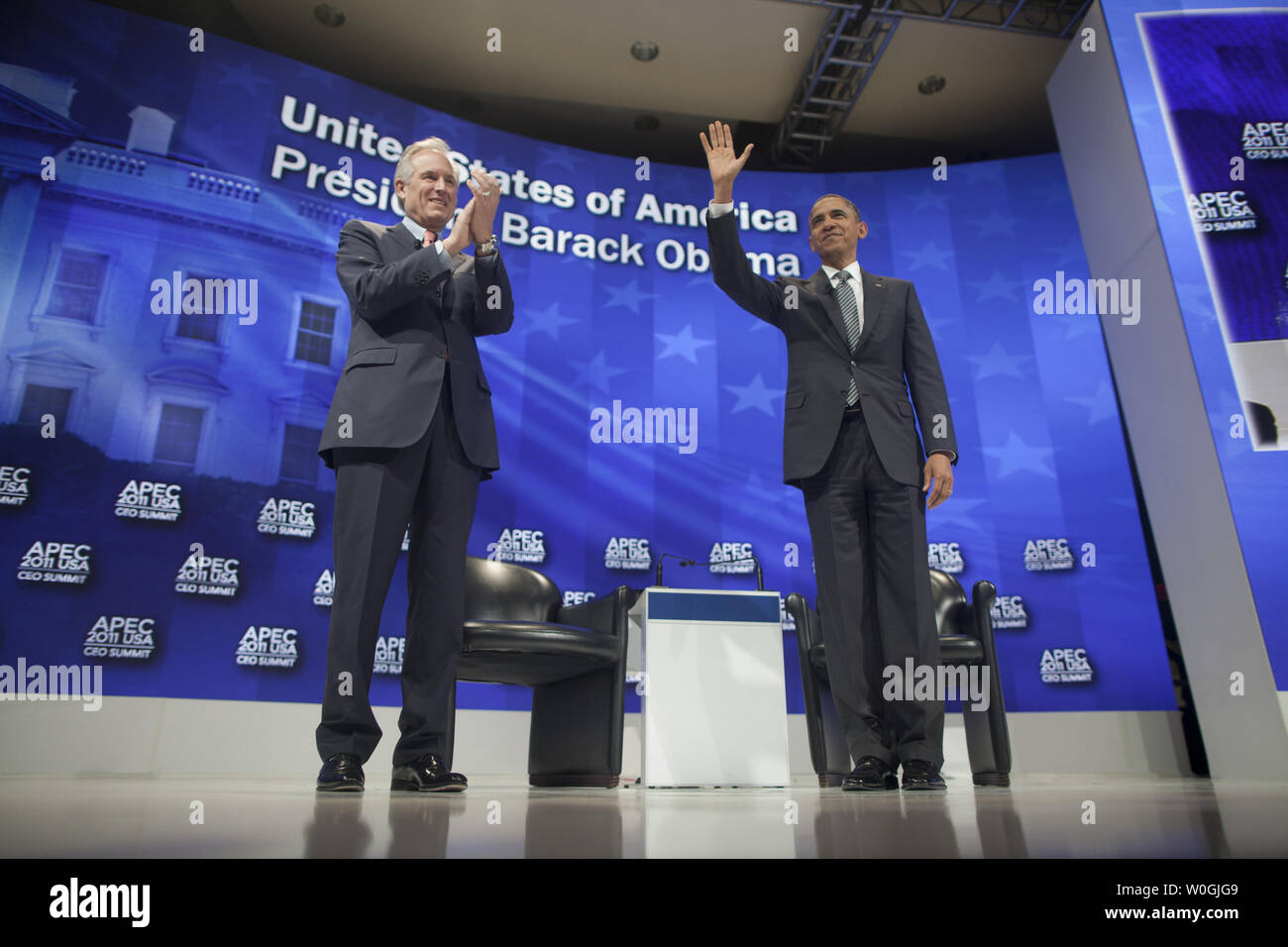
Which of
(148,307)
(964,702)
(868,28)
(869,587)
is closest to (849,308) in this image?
(869,587)

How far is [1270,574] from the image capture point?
3.56m

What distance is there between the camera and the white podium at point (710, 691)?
9.48 feet

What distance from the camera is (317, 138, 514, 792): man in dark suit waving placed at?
192 centimetres

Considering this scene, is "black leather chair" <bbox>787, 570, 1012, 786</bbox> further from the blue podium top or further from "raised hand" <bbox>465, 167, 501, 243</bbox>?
"raised hand" <bbox>465, 167, 501, 243</bbox>

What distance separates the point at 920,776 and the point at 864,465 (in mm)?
819

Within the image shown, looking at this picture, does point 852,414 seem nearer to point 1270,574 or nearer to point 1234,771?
point 1270,574

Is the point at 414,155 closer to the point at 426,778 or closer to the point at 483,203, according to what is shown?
the point at 483,203

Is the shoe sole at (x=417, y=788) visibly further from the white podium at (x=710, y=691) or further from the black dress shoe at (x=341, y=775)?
the white podium at (x=710, y=691)

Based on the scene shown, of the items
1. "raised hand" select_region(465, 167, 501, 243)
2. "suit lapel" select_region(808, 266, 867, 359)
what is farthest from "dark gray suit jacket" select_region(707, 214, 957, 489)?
"raised hand" select_region(465, 167, 501, 243)

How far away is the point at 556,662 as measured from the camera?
2.90 m

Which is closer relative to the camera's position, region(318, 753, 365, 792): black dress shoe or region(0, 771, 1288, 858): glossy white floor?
region(0, 771, 1288, 858): glossy white floor

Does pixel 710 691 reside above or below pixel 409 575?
below
